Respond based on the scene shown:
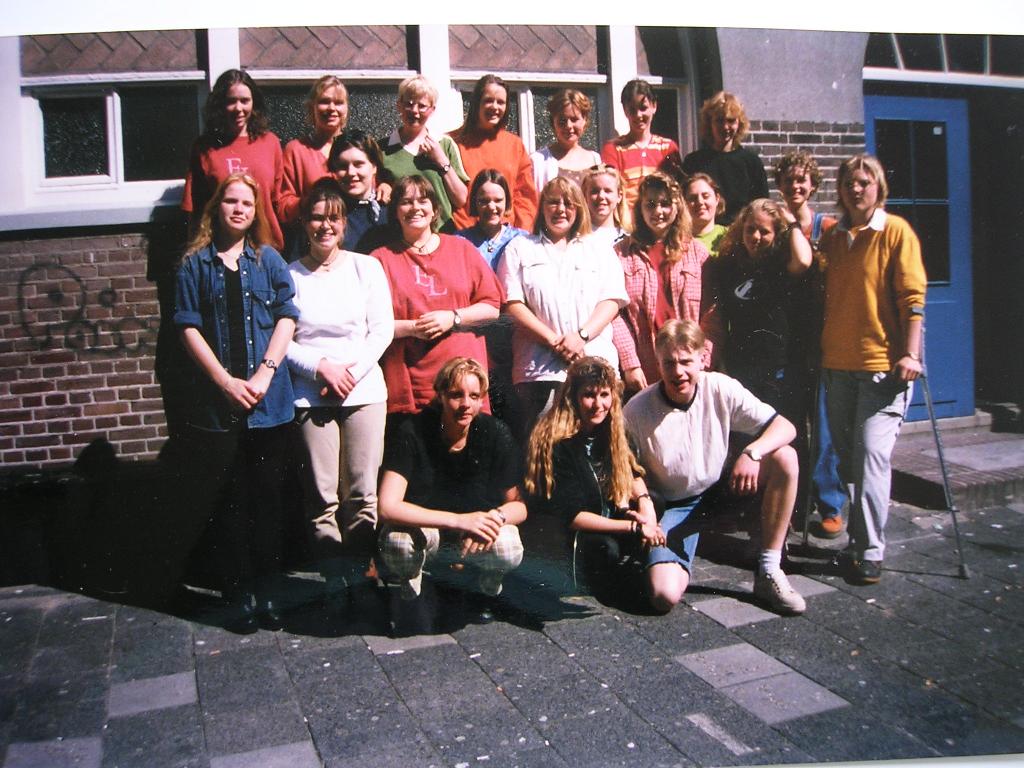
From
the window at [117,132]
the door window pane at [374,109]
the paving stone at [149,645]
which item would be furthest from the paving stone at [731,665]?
the window at [117,132]

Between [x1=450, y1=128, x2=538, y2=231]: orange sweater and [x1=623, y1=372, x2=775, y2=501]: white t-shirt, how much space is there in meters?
0.86

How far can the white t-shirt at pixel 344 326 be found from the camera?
3129 millimetres

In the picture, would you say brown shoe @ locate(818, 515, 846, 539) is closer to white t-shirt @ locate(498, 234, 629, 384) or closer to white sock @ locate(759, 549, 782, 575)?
white sock @ locate(759, 549, 782, 575)

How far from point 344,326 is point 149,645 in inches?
53.1

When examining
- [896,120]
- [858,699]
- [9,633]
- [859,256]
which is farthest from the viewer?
[896,120]

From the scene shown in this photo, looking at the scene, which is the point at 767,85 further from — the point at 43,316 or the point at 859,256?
the point at 43,316

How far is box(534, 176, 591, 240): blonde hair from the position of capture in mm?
3314

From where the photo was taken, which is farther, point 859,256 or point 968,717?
point 859,256

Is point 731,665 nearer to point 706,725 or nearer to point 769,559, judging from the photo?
point 706,725

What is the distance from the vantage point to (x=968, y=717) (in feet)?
9.96

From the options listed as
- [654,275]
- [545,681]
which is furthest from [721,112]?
[545,681]

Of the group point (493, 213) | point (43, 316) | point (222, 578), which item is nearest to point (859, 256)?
point (493, 213)

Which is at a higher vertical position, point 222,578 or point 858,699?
point 222,578

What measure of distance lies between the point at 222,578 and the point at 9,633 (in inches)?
33.6
